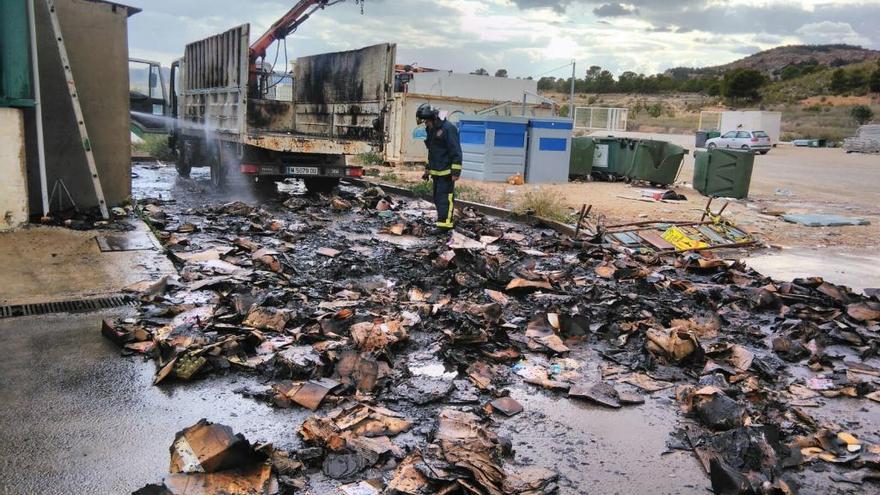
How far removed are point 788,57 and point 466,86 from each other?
12783cm

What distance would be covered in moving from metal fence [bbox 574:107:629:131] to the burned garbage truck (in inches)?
734

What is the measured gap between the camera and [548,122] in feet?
51.3

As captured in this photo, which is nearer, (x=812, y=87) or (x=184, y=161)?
(x=184, y=161)

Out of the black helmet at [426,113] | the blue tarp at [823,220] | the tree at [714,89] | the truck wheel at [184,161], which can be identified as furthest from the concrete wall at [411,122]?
the tree at [714,89]

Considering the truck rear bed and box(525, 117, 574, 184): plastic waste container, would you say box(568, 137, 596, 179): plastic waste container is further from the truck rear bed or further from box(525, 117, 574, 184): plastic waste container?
the truck rear bed

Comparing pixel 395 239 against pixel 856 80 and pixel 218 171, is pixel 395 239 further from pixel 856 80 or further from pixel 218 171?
pixel 856 80

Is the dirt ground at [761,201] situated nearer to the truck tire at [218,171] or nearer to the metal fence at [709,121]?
the truck tire at [218,171]

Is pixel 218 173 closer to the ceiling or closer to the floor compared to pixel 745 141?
closer to the floor

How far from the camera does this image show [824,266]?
786cm

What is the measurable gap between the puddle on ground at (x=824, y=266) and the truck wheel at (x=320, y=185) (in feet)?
24.8

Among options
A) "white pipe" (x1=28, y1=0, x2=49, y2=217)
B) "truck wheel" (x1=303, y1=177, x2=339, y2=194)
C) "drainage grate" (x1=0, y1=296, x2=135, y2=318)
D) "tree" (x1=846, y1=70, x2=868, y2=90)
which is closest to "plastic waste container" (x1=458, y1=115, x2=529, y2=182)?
"truck wheel" (x1=303, y1=177, x2=339, y2=194)

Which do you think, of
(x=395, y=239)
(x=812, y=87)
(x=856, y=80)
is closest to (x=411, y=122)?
(x=395, y=239)

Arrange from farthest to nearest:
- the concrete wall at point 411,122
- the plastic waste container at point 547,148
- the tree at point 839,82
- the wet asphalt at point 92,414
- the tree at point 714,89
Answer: the tree at point 714,89 → the tree at point 839,82 → the concrete wall at point 411,122 → the plastic waste container at point 547,148 → the wet asphalt at point 92,414

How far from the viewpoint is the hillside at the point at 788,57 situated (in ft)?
396
